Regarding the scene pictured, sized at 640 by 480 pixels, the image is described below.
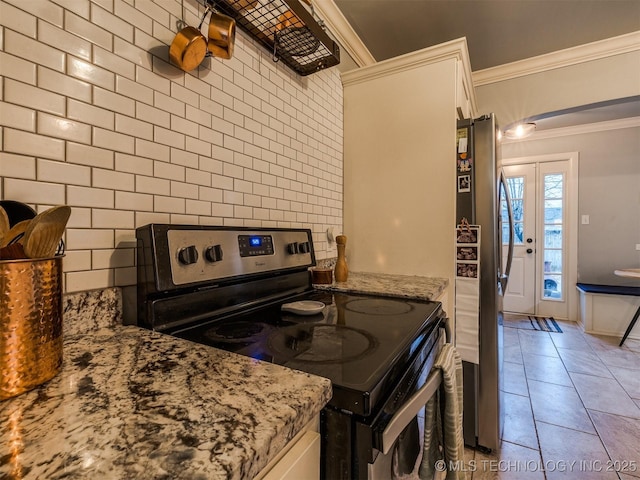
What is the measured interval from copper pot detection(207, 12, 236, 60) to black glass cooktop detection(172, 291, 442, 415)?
2.80 ft

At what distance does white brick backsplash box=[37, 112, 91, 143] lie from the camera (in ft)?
2.26

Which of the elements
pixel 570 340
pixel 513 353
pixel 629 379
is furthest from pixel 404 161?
pixel 570 340

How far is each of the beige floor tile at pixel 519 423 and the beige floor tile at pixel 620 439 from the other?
12.8 inches

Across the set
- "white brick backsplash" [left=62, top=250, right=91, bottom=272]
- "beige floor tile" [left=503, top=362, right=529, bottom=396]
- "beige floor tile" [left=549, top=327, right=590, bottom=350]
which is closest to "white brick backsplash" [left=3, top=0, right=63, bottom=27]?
"white brick backsplash" [left=62, top=250, right=91, bottom=272]

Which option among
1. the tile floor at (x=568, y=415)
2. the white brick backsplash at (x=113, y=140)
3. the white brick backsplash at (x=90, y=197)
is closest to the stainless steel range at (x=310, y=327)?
the white brick backsplash at (x=90, y=197)

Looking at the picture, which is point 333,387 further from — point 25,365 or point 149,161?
point 149,161

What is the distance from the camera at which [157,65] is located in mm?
920

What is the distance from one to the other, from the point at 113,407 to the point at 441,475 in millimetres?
880

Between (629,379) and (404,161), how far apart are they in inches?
99.4

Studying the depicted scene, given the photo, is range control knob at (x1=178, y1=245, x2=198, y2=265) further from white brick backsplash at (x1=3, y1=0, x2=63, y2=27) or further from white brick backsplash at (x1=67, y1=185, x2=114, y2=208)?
white brick backsplash at (x1=3, y1=0, x2=63, y2=27)

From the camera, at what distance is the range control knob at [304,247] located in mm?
1368

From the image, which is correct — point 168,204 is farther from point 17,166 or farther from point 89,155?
point 17,166

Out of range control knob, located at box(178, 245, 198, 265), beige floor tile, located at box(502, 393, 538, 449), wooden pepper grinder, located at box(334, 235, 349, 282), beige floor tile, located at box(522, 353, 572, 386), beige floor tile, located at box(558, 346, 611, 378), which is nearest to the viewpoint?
range control knob, located at box(178, 245, 198, 265)

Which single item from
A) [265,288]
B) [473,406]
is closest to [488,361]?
[473,406]
